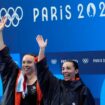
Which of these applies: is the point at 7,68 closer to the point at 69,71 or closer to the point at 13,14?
the point at 69,71

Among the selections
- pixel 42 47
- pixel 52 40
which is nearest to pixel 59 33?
pixel 52 40

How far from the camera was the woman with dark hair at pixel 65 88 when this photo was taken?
12.7 feet

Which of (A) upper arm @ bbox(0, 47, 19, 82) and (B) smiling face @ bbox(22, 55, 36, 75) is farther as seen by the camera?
(A) upper arm @ bbox(0, 47, 19, 82)

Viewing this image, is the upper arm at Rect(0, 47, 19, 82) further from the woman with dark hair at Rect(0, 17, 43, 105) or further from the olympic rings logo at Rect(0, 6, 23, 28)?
the olympic rings logo at Rect(0, 6, 23, 28)

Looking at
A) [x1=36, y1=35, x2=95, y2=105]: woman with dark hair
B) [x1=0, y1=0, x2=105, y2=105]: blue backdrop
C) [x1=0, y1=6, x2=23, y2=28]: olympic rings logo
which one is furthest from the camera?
[x1=0, y1=6, x2=23, y2=28]: olympic rings logo

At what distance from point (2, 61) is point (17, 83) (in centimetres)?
24

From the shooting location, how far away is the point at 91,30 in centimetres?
461

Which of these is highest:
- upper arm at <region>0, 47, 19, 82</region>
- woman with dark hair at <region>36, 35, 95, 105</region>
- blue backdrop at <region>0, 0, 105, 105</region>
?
blue backdrop at <region>0, 0, 105, 105</region>

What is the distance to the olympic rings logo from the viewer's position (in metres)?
5.12

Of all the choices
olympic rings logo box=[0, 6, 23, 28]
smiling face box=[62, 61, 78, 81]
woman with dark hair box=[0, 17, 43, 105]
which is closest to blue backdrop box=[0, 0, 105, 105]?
olympic rings logo box=[0, 6, 23, 28]

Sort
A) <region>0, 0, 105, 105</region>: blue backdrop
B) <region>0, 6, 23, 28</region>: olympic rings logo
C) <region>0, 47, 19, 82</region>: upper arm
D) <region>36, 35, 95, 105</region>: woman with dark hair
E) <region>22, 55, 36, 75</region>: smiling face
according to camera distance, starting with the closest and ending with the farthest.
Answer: <region>36, 35, 95, 105</region>: woman with dark hair
<region>22, 55, 36, 75</region>: smiling face
<region>0, 47, 19, 82</region>: upper arm
<region>0, 0, 105, 105</region>: blue backdrop
<region>0, 6, 23, 28</region>: olympic rings logo

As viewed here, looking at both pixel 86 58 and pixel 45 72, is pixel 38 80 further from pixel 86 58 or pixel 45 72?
pixel 86 58

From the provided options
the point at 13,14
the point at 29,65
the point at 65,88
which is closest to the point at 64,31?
the point at 13,14

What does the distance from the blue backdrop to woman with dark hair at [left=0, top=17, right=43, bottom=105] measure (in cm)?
75
